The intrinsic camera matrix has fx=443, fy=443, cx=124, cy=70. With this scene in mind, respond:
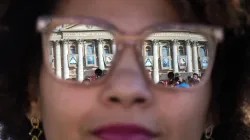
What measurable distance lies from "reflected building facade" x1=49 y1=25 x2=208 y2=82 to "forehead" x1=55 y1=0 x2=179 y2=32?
0.06 m

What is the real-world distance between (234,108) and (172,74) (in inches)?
14.8

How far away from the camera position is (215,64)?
48.0 inches

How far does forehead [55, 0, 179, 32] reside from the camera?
106 cm

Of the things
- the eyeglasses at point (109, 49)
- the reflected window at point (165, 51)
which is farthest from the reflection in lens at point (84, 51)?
the reflected window at point (165, 51)

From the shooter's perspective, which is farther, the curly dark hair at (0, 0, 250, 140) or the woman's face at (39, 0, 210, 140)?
the curly dark hair at (0, 0, 250, 140)

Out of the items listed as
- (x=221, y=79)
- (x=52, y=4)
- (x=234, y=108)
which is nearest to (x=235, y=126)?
(x=234, y=108)

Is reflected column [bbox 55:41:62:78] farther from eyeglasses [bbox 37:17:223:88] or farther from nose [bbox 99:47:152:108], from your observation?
nose [bbox 99:47:152:108]

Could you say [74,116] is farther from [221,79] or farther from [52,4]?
[221,79]

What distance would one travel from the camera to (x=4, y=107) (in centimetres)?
139

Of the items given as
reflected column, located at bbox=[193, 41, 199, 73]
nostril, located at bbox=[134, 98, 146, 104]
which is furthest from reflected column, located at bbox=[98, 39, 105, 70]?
reflected column, located at bbox=[193, 41, 199, 73]

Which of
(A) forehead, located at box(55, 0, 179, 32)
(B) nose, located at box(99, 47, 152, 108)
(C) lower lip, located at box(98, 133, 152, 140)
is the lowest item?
(C) lower lip, located at box(98, 133, 152, 140)

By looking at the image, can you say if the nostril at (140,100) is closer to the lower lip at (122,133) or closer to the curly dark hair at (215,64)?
the lower lip at (122,133)

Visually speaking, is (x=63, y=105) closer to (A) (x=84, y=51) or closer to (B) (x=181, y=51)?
(A) (x=84, y=51)

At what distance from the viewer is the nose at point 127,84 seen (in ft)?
3.24
